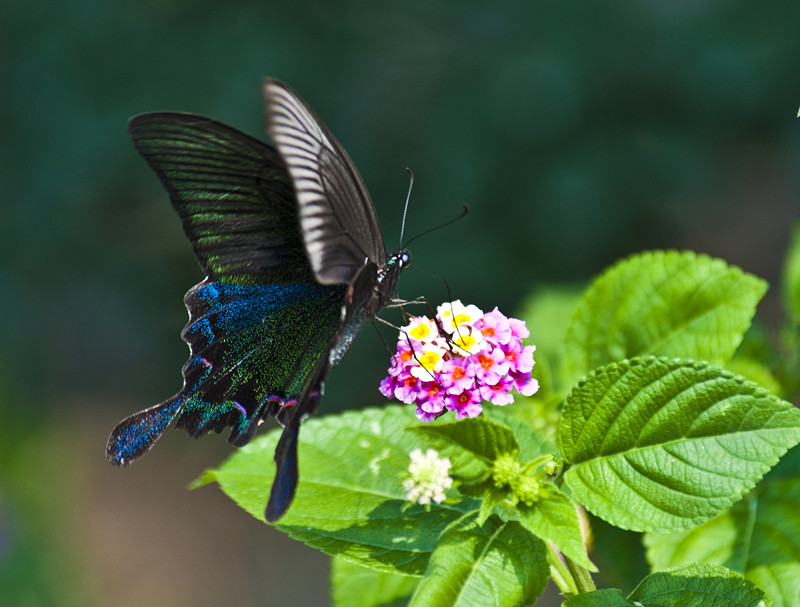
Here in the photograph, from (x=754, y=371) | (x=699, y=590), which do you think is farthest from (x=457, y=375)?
(x=754, y=371)

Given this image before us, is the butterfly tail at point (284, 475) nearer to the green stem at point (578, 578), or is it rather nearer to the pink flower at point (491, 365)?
the pink flower at point (491, 365)

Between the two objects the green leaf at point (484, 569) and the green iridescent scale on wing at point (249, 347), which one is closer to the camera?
the green leaf at point (484, 569)

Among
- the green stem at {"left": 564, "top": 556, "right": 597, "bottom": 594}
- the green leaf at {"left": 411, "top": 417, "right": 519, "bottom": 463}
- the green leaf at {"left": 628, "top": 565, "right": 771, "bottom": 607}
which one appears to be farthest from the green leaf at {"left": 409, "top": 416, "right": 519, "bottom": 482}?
the green leaf at {"left": 628, "top": 565, "right": 771, "bottom": 607}

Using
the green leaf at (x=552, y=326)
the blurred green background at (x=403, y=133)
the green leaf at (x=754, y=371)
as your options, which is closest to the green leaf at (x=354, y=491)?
the green leaf at (x=552, y=326)

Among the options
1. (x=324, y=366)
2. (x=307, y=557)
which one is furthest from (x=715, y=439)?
(x=307, y=557)

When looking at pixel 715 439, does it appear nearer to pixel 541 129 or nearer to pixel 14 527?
pixel 541 129
